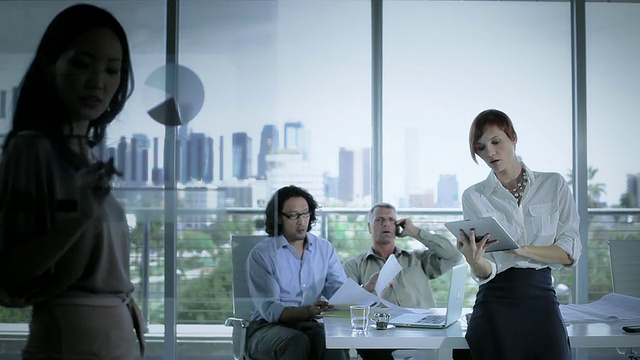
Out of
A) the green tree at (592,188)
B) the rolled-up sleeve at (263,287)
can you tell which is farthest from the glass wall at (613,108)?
the rolled-up sleeve at (263,287)

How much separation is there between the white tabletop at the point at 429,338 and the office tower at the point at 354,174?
225 cm

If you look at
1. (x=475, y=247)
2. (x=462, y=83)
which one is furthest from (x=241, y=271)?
(x=462, y=83)

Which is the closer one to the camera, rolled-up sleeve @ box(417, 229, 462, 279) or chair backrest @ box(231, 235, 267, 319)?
chair backrest @ box(231, 235, 267, 319)

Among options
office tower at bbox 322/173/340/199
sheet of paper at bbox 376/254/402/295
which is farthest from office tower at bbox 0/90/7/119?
office tower at bbox 322/173/340/199

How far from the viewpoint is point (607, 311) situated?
104 inches

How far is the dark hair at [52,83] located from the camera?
129 centimetres

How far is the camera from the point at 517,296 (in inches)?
89.8

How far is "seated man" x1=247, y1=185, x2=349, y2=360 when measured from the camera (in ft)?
8.31

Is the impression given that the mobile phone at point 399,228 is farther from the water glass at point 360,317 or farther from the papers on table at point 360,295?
the water glass at point 360,317

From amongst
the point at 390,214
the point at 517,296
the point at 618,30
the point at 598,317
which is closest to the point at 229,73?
the point at 517,296

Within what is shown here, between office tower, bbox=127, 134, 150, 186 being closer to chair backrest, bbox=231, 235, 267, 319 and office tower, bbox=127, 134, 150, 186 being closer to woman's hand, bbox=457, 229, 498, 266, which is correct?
chair backrest, bbox=231, 235, 267, 319

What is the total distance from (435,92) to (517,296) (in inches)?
99.7

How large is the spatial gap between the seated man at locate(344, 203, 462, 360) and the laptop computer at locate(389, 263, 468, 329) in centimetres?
97

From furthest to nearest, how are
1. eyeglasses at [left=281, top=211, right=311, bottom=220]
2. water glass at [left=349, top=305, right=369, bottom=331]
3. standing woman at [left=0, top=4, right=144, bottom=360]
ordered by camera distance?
eyeglasses at [left=281, top=211, right=311, bottom=220]
water glass at [left=349, top=305, right=369, bottom=331]
standing woman at [left=0, top=4, right=144, bottom=360]
